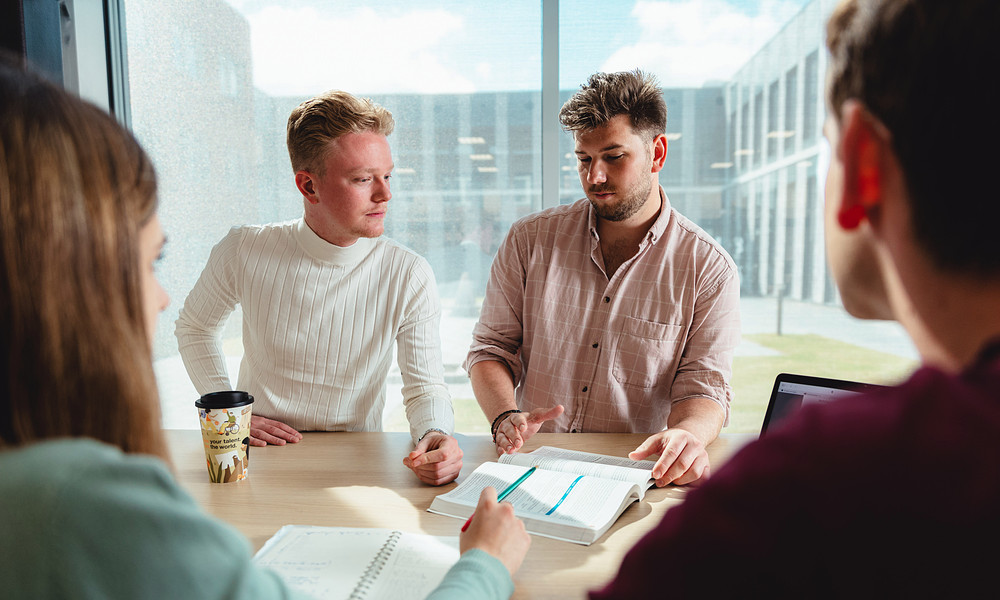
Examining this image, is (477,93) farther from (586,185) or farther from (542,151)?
(586,185)

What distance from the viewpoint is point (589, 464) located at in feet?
4.29

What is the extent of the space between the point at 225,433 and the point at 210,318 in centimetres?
66

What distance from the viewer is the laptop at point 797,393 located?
1256 mm

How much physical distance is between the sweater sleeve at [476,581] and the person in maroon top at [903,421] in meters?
0.40

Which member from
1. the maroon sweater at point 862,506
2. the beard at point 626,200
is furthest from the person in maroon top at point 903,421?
the beard at point 626,200

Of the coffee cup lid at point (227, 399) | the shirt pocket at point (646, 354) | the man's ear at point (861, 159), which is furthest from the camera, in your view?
the shirt pocket at point (646, 354)

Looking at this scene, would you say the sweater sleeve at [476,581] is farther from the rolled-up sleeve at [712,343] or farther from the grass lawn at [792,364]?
the grass lawn at [792,364]

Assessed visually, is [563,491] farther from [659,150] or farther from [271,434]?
[659,150]

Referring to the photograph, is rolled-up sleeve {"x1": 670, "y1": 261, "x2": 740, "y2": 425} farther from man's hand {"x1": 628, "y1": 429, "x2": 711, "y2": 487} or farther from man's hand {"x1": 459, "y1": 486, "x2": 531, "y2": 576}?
man's hand {"x1": 459, "y1": 486, "x2": 531, "y2": 576}

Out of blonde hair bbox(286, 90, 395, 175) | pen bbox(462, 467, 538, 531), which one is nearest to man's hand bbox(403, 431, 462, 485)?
pen bbox(462, 467, 538, 531)

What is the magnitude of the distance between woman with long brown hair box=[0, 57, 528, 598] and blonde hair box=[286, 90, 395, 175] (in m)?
1.24

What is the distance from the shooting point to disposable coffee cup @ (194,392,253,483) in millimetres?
1233

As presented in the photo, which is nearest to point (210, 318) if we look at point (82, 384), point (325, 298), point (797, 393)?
point (325, 298)

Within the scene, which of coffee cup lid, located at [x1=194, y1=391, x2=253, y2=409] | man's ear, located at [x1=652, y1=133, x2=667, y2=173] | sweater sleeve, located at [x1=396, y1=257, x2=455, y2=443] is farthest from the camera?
man's ear, located at [x1=652, y1=133, x2=667, y2=173]
